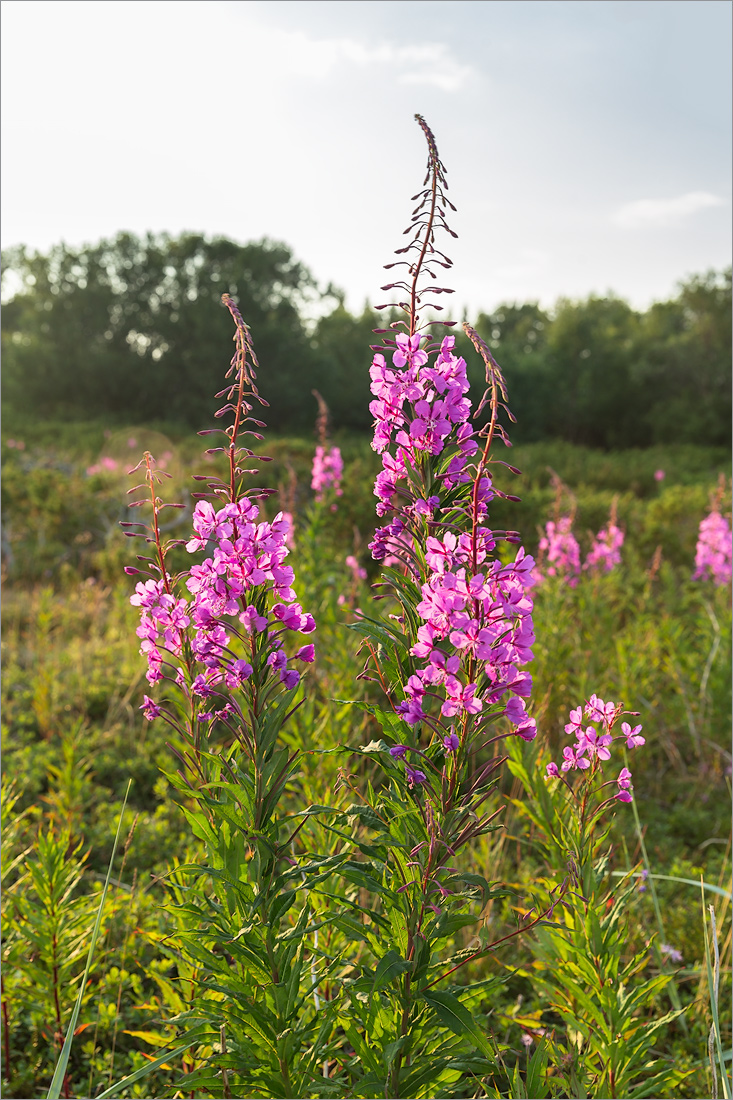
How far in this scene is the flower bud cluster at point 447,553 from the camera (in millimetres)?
1412

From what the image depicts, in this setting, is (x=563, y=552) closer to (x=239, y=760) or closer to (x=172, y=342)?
(x=239, y=760)

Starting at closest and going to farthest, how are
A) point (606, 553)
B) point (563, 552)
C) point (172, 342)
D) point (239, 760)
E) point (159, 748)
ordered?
point (239, 760)
point (159, 748)
point (563, 552)
point (606, 553)
point (172, 342)

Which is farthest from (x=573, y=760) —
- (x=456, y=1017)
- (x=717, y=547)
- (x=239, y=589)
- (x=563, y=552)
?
(x=717, y=547)

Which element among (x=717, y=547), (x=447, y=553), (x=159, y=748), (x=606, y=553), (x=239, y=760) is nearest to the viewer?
(x=447, y=553)

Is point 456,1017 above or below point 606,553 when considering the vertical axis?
below

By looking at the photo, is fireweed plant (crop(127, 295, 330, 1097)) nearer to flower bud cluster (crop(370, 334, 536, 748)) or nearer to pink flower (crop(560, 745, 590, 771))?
flower bud cluster (crop(370, 334, 536, 748))

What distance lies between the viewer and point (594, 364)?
126ft

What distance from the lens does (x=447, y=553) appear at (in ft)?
4.77

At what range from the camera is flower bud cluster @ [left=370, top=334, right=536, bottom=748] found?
1412 millimetres

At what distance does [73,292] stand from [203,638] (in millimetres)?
31900

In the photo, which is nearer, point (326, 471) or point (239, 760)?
point (239, 760)

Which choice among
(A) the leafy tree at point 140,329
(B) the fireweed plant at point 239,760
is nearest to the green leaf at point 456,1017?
(B) the fireweed plant at point 239,760

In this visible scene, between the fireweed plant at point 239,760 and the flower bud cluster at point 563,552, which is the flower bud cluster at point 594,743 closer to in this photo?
the fireweed plant at point 239,760

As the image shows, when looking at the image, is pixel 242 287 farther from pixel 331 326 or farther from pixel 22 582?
pixel 22 582
